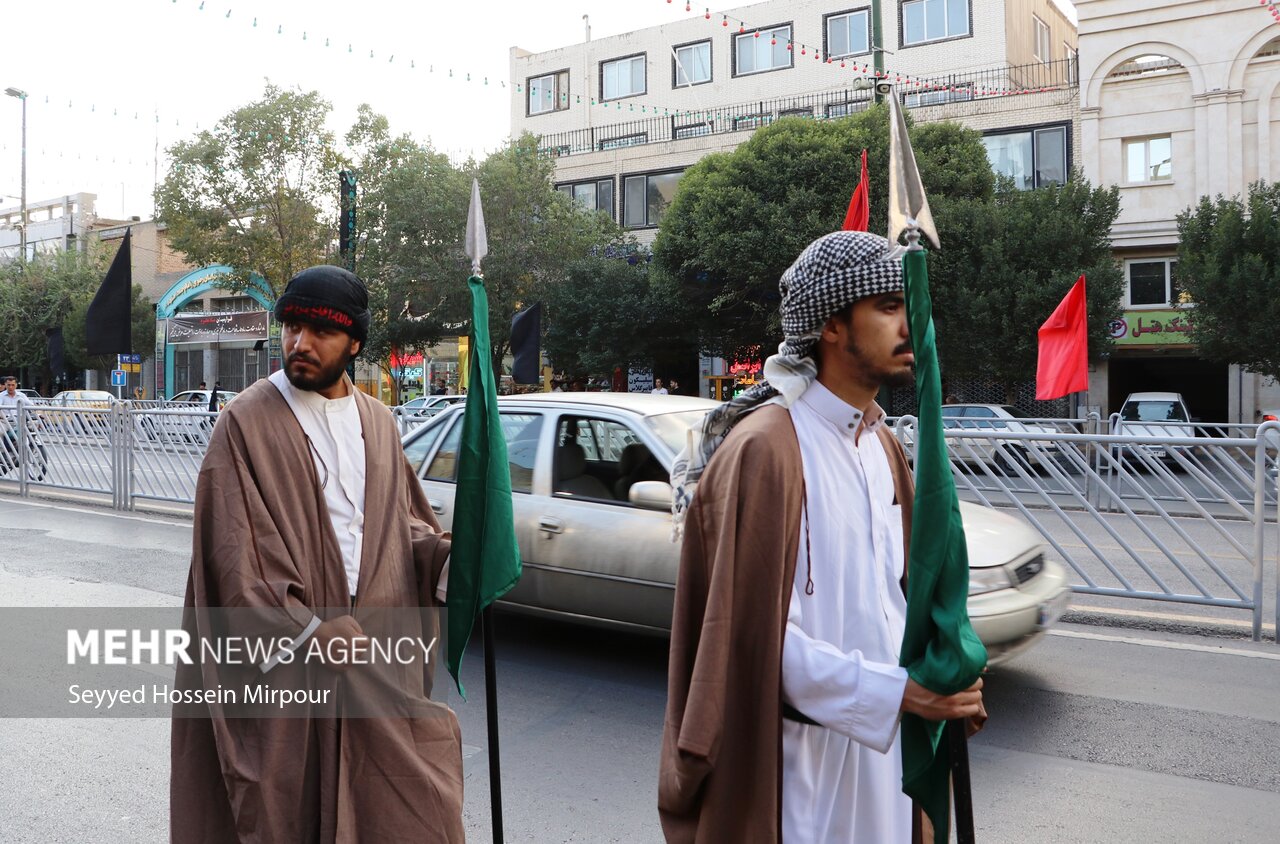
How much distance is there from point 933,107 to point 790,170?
262 inches

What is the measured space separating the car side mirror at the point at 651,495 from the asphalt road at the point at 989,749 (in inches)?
39.8

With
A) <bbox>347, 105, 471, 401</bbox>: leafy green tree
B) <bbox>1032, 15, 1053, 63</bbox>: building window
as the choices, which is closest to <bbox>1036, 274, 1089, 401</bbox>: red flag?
<bbox>347, 105, 471, 401</bbox>: leafy green tree

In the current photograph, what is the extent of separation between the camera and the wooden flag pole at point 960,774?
1.88 m

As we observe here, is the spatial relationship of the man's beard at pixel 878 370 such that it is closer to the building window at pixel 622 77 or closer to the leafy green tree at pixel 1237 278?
the leafy green tree at pixel 1237 278

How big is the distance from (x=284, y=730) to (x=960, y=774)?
1594 millimetres

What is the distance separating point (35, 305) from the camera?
147 ft

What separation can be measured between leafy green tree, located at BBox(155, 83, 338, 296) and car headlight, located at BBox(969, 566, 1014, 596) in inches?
954

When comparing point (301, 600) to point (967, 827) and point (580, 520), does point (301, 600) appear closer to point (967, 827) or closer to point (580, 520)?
point (967, 827)

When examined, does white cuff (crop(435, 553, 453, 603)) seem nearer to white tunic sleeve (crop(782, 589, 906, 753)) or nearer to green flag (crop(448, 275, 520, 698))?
green flag (crop(448, 275, 520, 698))

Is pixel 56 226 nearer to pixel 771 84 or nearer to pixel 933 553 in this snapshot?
pixel 771 84

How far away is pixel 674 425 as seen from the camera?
5992 mm

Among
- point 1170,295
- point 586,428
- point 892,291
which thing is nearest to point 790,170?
point 1170,295

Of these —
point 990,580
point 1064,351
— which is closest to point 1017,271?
point 1064,351

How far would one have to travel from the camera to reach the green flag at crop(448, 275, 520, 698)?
283cm
